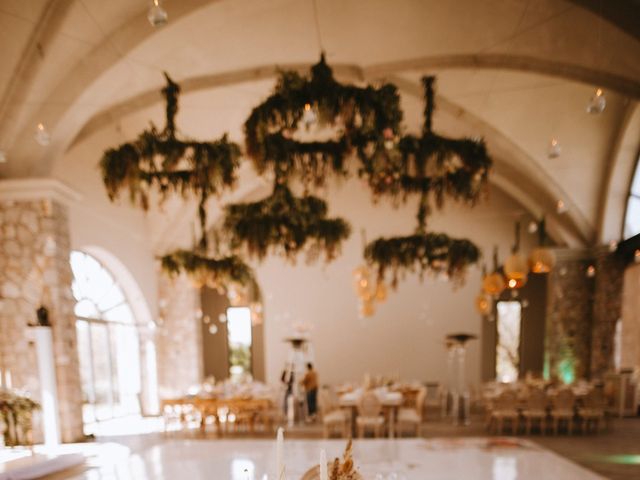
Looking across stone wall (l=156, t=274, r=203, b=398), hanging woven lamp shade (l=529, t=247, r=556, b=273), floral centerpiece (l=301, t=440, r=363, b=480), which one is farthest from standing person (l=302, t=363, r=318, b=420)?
floral centerpiece (l=301, t=440, r=363, b=480)

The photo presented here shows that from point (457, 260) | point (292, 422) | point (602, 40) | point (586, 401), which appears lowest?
point (292, 422)

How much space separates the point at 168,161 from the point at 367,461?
4768 mm

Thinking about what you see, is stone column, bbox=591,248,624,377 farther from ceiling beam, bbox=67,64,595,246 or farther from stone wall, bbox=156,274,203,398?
stone wall, bbox=156,274,203,398

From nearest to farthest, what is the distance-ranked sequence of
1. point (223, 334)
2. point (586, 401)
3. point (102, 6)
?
point (102, 6) < point (586, 401) < point (223, 334)

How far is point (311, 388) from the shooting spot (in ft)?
29.1

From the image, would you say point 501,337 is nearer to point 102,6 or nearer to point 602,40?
point 602,40

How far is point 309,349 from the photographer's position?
11.7 m

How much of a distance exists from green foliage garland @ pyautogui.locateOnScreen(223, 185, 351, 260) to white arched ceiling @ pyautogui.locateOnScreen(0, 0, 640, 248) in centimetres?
272

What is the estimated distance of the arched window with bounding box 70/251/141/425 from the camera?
30.4 feet

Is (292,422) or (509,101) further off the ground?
(509,101)

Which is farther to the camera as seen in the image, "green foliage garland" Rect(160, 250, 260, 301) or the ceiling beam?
the ceiling beam

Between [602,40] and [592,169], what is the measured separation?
205 inches

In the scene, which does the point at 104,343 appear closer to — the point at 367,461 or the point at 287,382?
the point at 287,382

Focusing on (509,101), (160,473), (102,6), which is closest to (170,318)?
(160,473)
